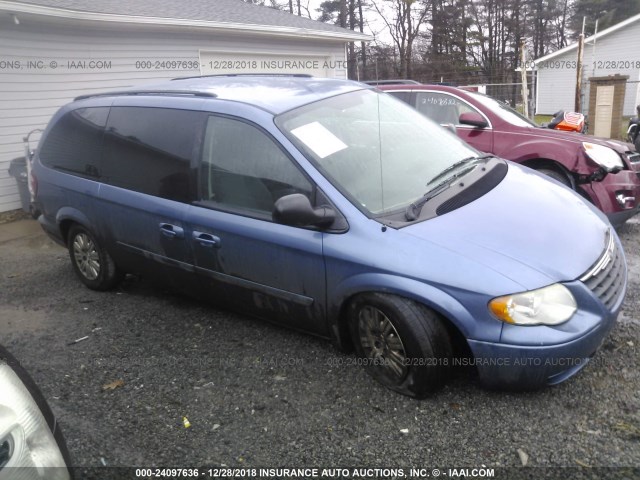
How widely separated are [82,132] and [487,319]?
3.71 meters

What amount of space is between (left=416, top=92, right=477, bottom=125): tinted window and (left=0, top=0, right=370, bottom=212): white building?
5208 mm

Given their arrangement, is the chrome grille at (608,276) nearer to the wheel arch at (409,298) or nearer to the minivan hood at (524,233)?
the minivan hood at (524,233)

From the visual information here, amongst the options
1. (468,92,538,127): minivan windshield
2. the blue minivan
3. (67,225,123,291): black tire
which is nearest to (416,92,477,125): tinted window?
(468,92,538,127): minivan windshield

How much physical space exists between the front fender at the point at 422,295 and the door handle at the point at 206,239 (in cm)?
93

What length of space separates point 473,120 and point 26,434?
542cm

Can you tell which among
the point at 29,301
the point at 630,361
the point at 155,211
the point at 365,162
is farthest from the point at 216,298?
the point at 630,361

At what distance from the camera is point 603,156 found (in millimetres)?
5648

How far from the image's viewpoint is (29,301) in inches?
194

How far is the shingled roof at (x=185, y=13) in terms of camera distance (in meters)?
8.14

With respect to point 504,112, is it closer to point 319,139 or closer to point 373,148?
point 373,148

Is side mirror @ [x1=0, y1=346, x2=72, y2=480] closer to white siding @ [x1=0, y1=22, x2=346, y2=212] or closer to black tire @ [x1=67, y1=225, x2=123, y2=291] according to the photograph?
black tire @ [x1=67, y1=225, x2=123, y2=291]

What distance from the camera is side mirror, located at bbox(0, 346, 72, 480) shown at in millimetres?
1798

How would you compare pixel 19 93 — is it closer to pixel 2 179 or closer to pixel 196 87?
pixel 2 179

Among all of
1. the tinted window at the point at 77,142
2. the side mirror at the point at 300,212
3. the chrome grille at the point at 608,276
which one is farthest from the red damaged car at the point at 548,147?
the tinted window at the point at 77,142
